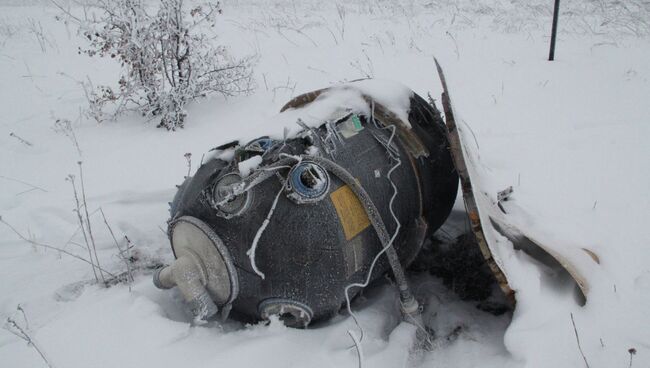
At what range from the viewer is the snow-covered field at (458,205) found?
5.28ft

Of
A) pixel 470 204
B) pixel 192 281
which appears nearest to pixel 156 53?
pixel 192 281

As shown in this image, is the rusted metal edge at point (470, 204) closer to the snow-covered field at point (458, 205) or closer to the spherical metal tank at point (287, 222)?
the snow-covered field at point (458, 205)

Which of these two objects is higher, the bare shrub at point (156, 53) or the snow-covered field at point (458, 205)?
the bare shrub at point (156, 53)

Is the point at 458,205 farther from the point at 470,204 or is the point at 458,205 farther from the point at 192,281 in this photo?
the point at 192,281

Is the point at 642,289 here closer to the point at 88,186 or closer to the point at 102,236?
the point at 102,236

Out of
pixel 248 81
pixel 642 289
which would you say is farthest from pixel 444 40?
pixel 642 289

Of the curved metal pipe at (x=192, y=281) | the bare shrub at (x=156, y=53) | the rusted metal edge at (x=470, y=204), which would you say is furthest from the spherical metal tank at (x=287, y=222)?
the bare shrub at (x=156, y=53)

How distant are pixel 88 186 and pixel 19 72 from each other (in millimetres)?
3038

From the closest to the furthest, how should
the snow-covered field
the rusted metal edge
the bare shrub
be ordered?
the rusted metal edge < the snow-covered field < the bare shrub

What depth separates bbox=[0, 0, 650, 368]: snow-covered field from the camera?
5.28ft

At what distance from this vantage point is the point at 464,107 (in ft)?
12.4

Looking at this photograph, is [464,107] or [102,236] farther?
[464,107]

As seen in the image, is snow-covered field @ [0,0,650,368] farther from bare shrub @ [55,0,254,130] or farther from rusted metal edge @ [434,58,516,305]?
bare shrub @ [55,0,254,130]

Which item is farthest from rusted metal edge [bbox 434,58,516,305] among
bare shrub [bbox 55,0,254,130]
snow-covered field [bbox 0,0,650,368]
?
bare shrub [bbox 55,0,254,130]
